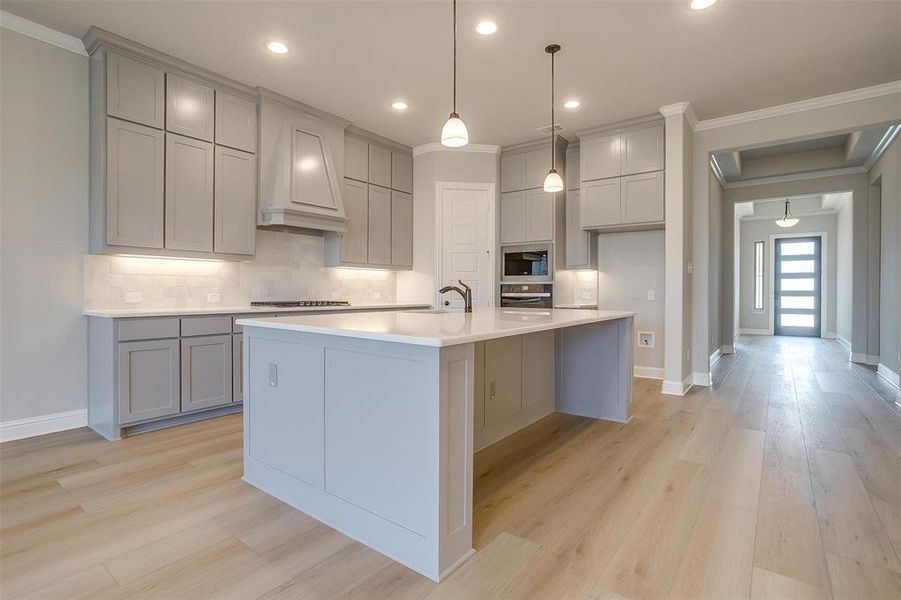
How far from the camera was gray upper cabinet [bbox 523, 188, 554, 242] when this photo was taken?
557 cm

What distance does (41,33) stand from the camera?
10.5 ft

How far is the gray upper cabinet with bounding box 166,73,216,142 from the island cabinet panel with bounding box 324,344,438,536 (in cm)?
280

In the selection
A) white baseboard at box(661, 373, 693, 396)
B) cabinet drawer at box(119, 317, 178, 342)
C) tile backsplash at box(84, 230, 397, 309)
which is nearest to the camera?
cabinet drawer at box(119, 317, 178, 342)

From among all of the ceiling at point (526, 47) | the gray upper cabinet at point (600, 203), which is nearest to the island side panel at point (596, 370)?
the gray upper cabinet at point (600, 203)

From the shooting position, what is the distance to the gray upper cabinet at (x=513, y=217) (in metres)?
5.76

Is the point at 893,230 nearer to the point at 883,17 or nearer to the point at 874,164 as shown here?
the point at 874,164

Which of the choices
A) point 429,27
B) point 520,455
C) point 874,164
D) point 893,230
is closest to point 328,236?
point 429,27

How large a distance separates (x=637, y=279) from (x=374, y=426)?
4584 millimetres

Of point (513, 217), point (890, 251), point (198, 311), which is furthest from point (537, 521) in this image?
point (890, 251)

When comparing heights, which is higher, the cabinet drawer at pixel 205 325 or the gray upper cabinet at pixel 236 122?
the gray upper cabinet at pixel 236 122

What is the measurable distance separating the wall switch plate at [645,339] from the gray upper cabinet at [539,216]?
1593mm

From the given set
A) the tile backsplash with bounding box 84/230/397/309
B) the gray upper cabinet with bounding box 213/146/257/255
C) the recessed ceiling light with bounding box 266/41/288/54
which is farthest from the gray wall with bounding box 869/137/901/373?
the gray upper cabinet with bounding box 213/146/257/255

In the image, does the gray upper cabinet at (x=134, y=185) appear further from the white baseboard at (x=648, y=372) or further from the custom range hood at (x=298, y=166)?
the white baseboard at (x=648, y=372)

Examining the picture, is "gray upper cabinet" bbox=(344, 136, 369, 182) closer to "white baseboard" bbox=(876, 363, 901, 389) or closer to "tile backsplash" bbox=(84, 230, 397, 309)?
"tile backsplash" bbox=(84, 230, 397, 309)
